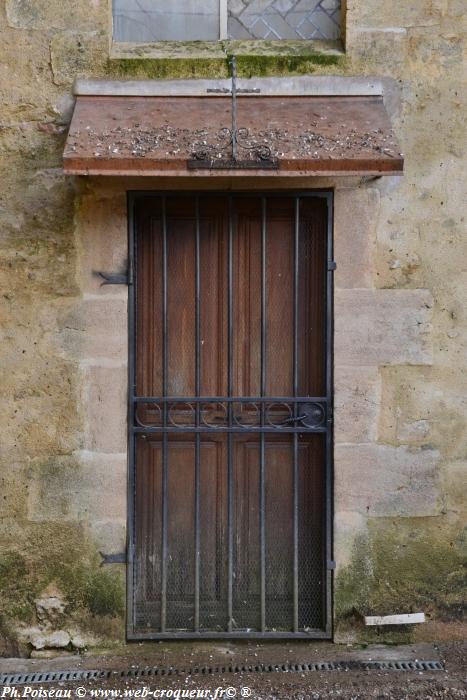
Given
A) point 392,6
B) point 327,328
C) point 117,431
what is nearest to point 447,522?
point 327,328

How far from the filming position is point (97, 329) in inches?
136

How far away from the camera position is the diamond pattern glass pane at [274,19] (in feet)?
11.9

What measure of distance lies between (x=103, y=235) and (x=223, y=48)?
1.17 m

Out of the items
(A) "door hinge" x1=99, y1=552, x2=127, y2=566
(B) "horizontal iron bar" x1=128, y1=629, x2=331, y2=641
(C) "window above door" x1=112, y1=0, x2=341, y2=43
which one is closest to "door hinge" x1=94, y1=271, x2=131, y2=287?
(C) "window above door" x1=112, y1=0, x2=341, y2=43

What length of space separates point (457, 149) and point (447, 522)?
1.96 meters

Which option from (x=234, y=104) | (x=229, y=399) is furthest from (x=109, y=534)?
(x=234, y=104)

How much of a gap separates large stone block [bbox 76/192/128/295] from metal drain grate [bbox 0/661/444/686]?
6.27 ft

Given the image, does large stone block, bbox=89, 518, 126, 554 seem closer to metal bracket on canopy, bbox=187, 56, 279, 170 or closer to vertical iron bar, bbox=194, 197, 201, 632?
vertical iron bar, bbox=194, 197, 201, 632

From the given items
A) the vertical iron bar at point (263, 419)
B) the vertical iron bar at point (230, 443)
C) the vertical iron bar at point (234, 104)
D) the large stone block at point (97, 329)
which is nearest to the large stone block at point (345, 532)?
the vertical iron bar at point (263, 419)

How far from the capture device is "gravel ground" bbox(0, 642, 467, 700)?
3127mm

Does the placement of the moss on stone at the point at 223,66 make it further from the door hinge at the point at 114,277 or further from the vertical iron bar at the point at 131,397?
the door hinge at the point at 114,277

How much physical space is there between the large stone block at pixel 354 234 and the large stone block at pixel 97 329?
1147 mm

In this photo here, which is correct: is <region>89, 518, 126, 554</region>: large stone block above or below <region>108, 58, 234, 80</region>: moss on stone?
below

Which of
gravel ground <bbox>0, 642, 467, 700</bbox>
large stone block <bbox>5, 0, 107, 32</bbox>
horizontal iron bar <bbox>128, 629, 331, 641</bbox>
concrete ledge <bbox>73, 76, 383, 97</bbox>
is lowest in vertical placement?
gravel ground <bbox>0, 642, 467, 700</bbox>
